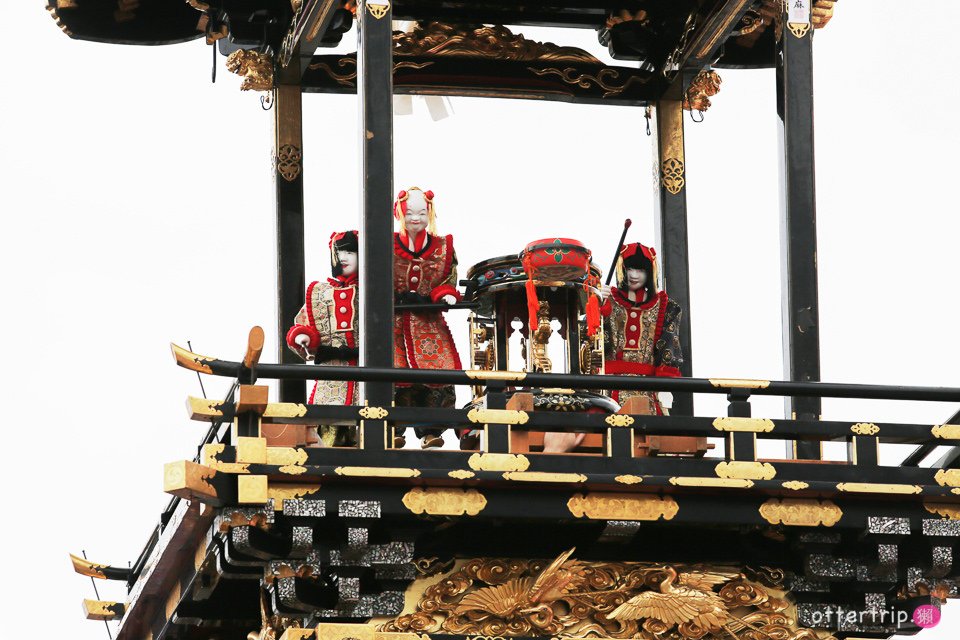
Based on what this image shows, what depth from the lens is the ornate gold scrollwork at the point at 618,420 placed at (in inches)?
830

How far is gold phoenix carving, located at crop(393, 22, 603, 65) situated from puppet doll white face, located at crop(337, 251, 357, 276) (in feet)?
7.60

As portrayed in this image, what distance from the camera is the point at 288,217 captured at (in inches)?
1009

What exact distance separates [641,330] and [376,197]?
3.79 metres

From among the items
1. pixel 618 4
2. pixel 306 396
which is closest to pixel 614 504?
pixel 306 396

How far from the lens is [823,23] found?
77.2 ft

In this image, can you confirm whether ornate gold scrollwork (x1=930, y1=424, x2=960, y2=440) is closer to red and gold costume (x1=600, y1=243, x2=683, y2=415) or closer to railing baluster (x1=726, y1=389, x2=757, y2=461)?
railing baluster (x1=726, y1=389, x2=757, y2=461)

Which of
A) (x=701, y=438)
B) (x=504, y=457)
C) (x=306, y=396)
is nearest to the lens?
(x=504, y=457)

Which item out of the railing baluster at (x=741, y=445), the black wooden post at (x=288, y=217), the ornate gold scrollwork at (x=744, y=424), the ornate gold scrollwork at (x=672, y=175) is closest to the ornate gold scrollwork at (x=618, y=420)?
the ornate gold scrollwork at (x=744, y=424)

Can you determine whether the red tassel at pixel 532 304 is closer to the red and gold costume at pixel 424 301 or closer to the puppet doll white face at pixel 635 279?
the red and gold costume at pixel 424 301

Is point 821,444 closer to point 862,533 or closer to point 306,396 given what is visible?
point 862,533

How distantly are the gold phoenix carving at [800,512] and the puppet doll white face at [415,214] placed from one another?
188 inches

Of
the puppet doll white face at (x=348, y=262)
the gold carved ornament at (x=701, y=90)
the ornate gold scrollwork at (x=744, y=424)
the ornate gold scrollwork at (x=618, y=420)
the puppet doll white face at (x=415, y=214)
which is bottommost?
the ornate gold scrollwork at (x=744, y=424)

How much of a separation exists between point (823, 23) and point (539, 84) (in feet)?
11.6

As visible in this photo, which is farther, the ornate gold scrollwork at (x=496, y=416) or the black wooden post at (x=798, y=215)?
the black wooden post at (x=798, y=215)
